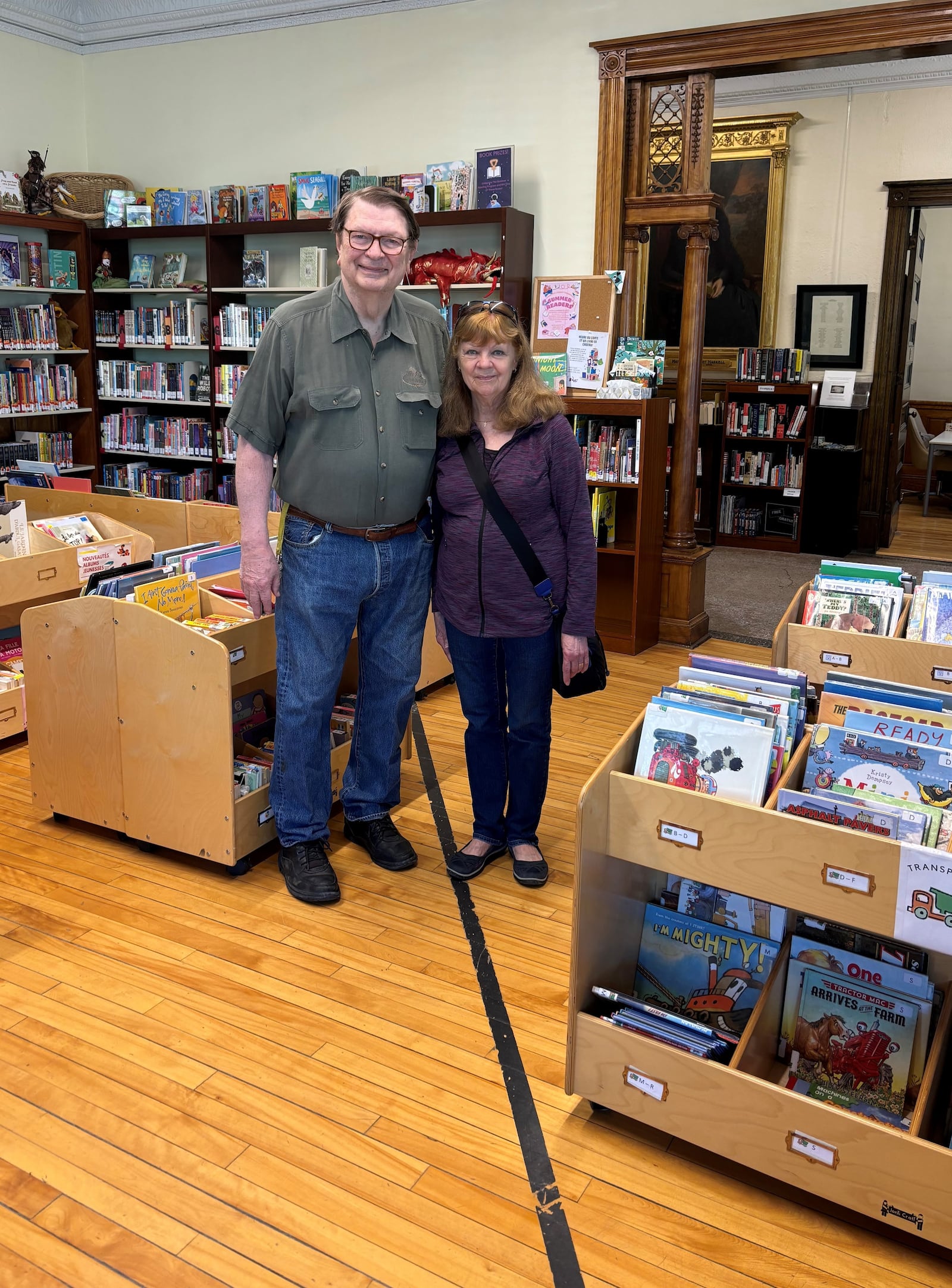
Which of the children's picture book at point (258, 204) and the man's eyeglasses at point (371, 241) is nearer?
the man's eyeglasses at point (371, 241)

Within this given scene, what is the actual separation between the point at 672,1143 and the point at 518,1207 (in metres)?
0.36

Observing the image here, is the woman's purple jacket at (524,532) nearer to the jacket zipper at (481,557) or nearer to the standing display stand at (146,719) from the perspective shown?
the jacket zipper at (481,557)

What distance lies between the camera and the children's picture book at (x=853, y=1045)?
2.02 m

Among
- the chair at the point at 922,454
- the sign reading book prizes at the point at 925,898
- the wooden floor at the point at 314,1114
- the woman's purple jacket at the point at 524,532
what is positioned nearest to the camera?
the sign reading book prizes at the point at 925,898

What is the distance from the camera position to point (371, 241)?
2545 millimetres

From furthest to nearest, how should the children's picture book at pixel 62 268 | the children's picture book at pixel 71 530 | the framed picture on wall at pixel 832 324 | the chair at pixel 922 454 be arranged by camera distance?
the chair at pixel 922 454, the framed picture on wall at pixel 832 324, the children's picture book at pixel 62 268, the children's picture book at pixel 71 530

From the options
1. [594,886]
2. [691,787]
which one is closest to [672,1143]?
[594,886]

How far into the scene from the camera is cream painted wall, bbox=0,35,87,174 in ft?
22.3

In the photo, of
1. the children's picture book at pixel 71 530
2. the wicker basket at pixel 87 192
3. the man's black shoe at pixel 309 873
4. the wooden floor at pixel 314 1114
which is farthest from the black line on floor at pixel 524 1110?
the wicker basket at pixel 87 192

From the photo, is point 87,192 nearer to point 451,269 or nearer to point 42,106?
point 42,106

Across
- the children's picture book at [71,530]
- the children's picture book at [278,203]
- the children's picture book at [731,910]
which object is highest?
the children's picture book at [278,203]

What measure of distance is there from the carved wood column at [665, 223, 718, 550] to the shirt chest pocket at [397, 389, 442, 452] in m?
2.95

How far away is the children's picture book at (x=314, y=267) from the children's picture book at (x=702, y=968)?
16.2ft

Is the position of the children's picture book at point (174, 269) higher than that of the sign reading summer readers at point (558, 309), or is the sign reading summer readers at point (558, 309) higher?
the children's picture book at point (174, 269)
